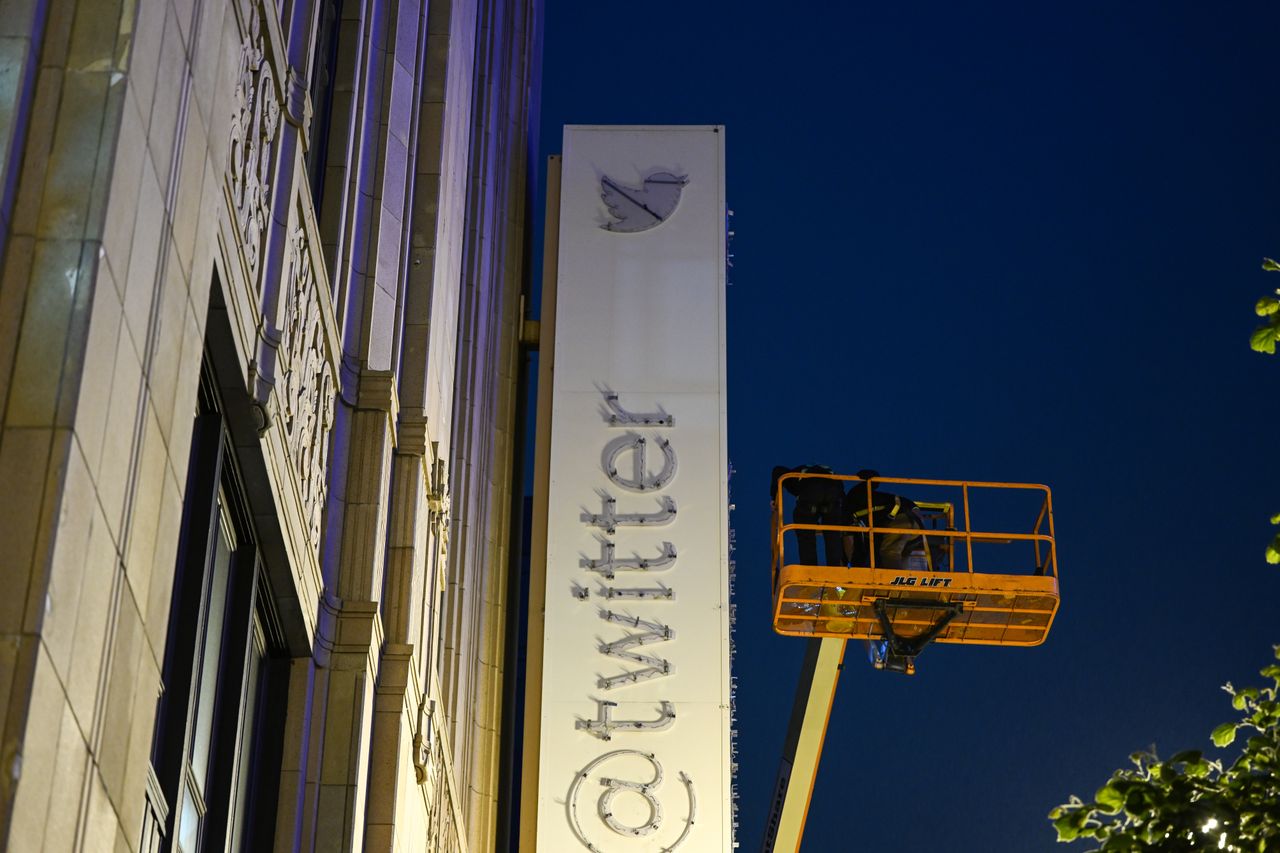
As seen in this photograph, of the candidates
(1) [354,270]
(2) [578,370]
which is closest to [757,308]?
(2) [578,370]

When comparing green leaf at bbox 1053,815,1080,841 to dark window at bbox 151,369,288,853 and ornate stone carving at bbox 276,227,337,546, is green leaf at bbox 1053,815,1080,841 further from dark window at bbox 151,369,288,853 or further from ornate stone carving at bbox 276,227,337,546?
ornate stone carving at bbox 276,227,337,546

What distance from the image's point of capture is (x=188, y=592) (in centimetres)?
1077

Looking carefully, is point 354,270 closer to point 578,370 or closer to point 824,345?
point 578,370

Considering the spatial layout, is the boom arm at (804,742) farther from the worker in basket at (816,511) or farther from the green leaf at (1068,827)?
the green leaf at (1068,827)

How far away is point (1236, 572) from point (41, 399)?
38150 mm

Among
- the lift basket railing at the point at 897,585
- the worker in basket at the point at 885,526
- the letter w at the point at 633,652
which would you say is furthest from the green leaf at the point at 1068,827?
the letter w at the point at 633,652

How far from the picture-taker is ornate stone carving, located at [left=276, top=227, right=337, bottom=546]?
41.5 ft

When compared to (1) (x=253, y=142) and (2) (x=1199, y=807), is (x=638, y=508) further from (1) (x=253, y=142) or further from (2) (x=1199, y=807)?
(2) (x=1199, y=807)

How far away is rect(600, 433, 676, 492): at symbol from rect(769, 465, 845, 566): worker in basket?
4787 millimetres

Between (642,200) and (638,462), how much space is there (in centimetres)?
531

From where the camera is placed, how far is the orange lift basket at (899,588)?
25391mm

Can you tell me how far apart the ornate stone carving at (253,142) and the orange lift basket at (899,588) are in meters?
14.4

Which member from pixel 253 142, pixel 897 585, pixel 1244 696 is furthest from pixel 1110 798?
pixel 897 585

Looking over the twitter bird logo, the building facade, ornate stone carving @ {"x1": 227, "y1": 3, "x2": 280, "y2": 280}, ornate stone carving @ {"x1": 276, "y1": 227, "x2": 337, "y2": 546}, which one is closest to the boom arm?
the building facade
